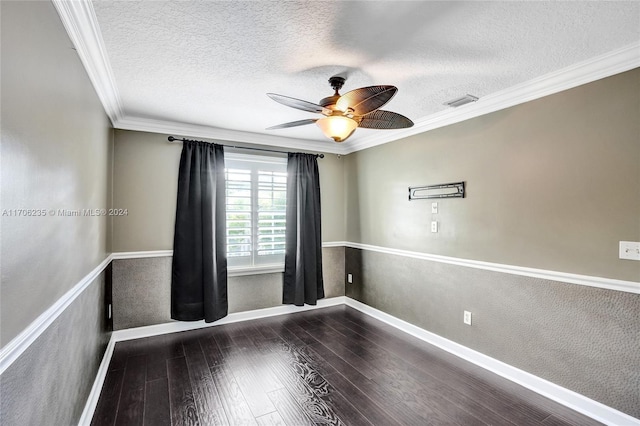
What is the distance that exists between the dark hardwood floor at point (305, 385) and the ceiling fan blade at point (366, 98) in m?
2.19

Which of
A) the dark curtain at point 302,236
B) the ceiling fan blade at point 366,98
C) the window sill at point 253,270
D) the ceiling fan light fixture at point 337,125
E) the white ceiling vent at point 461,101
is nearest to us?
the ceiling fan blade at point 366,98

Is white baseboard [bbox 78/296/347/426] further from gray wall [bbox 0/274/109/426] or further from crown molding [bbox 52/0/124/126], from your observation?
crown molding [bbox 52/0/124/126]

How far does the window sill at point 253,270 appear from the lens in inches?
158

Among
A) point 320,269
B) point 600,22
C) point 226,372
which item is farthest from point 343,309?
point 600,22

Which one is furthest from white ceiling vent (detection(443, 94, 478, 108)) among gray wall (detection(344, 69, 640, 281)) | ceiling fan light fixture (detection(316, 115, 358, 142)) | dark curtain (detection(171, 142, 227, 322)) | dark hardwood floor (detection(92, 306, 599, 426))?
dark curtain (detection(171, 142, 227, 322))

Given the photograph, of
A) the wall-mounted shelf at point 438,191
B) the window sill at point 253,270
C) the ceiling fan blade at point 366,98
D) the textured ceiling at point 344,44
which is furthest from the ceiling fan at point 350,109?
the window sill at point 253,270

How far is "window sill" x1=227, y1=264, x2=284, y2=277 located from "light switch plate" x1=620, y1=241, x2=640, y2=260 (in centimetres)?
349

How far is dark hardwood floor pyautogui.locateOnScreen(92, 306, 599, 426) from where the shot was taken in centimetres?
217

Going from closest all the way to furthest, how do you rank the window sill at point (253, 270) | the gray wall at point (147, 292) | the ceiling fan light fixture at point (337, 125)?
the ceiling fan light fixture at point (337, 125)
the gray wall at point (147, 292)
the window sill at point (253, 270)

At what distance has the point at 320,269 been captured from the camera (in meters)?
4.51

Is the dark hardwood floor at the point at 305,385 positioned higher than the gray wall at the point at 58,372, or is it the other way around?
the gray wall at the point at 58,372

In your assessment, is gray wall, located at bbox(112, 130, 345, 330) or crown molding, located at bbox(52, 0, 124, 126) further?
gray wall, located at bbox(112, 130, 345, 330)

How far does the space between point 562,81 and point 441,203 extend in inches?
56.9

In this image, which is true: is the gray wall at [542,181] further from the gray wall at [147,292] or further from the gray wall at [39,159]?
the gray wall at [39,159]
